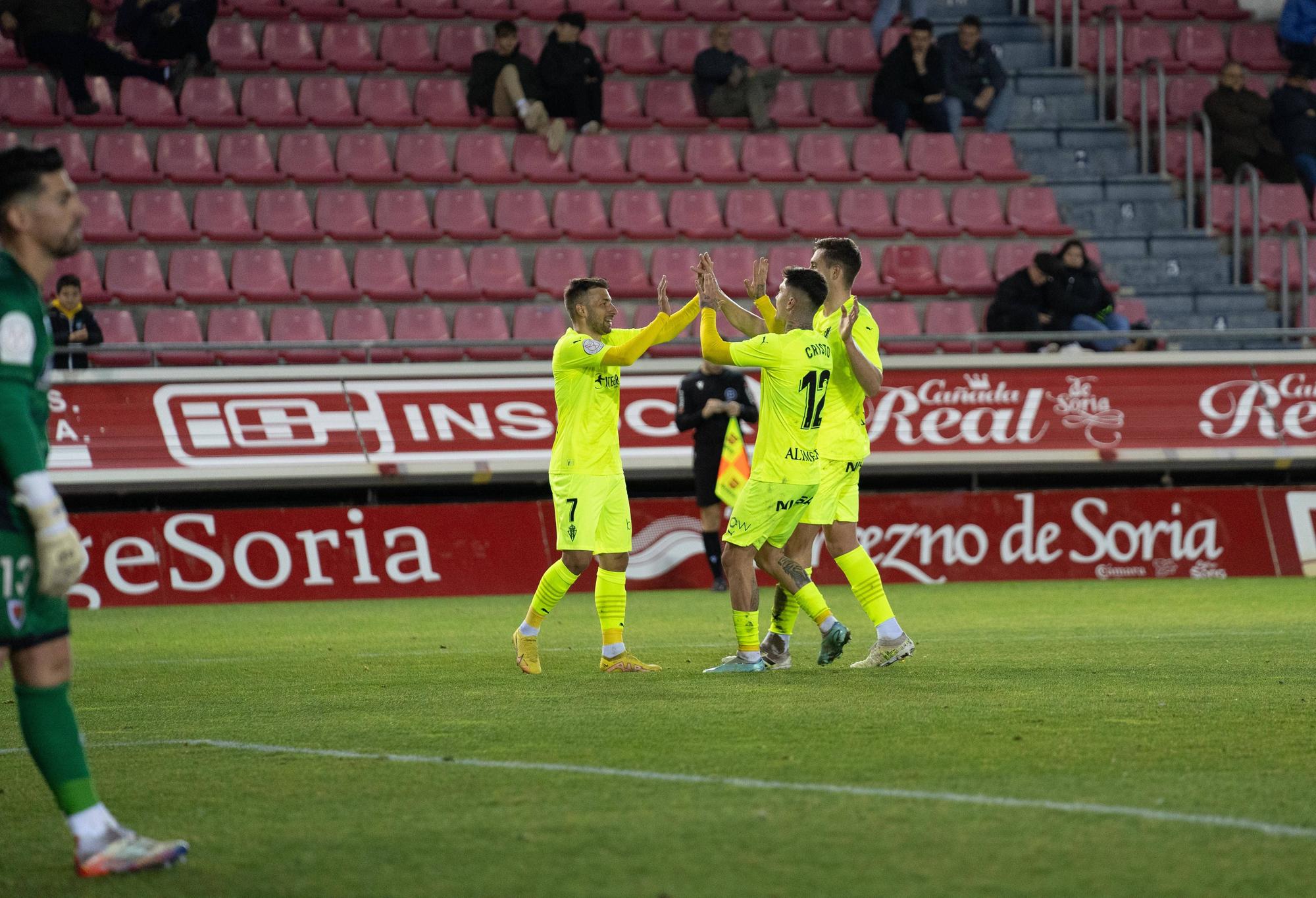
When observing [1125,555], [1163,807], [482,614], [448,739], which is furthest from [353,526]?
[1163,807]

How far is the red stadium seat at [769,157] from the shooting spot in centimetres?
1997

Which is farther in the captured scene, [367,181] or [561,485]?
[367,181]

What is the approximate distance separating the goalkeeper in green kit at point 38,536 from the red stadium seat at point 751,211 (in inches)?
589

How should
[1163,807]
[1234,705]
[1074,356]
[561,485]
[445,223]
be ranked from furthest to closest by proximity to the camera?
[445,223], [1074,356], [561,485], [1234,705], [1163,807]

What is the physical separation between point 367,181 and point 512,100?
6.93ft

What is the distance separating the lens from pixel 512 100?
65.2ft

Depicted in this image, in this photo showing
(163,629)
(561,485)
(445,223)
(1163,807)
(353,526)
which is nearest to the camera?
(1163,807)

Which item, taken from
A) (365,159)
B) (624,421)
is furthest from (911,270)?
(365,159)

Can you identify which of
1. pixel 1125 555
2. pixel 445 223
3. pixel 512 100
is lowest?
pixel 1125 555

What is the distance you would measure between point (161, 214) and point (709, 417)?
753cm

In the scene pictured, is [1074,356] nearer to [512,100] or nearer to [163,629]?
[512,100]

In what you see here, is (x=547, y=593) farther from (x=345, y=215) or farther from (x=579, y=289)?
(x=345, y=215)

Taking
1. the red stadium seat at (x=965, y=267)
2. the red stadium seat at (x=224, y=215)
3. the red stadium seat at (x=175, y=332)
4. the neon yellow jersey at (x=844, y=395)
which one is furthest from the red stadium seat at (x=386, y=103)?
the neon yellow jersey at (x=844, y=395)

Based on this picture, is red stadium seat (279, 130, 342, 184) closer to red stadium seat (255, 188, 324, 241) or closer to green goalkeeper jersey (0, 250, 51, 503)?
red stadium seat (255, 188, 324, 241)
